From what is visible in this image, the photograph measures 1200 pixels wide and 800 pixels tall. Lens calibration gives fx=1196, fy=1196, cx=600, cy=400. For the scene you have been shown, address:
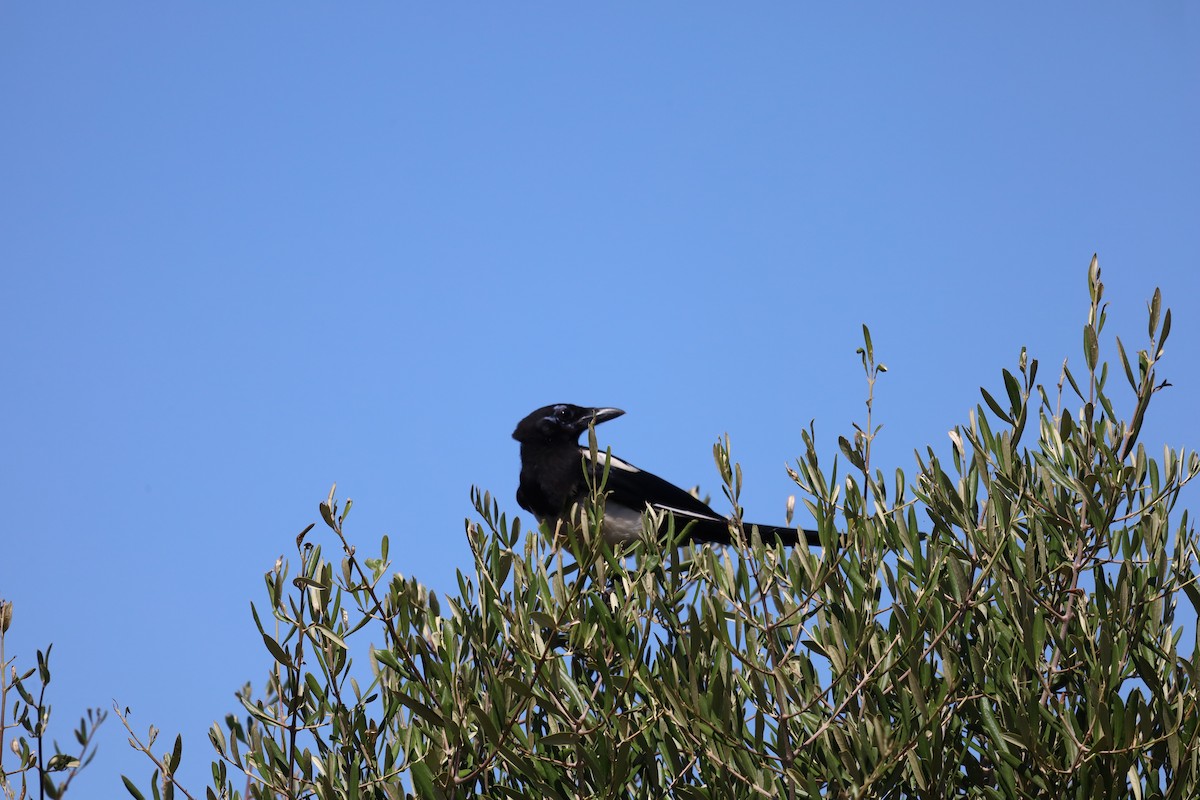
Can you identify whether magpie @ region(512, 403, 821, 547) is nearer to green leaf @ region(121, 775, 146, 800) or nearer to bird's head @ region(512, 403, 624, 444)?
bird's head @ region(512, 403, 624, 444)

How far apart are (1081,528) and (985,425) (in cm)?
63

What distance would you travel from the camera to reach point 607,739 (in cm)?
428

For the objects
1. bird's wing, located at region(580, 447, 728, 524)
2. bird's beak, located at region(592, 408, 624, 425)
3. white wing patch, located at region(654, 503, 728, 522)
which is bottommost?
white wing patch, located at region(654, 503, 728, 522)

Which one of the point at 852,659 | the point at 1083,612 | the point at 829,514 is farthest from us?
the point at 829,514

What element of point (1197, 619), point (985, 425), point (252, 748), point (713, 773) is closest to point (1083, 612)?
point (1197, 619)

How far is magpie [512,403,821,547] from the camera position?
30.1 feet

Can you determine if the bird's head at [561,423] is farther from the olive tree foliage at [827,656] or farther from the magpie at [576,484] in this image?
the olive tree foliage at [827,656]

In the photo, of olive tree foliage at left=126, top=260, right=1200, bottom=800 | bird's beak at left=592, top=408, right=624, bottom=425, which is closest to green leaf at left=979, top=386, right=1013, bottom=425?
olive tree foliage at left=126, top=260, right=1200, bottom=800

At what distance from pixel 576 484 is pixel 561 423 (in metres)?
0.65

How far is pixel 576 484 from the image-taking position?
30.2 ft

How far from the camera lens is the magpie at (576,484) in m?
9.19

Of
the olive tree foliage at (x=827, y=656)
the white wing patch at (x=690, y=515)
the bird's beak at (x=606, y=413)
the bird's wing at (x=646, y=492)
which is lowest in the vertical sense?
the olive tree foliage at (x=827, y=656)

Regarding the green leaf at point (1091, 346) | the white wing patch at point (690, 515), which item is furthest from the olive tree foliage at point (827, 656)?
the white wing patch at point (690, 515)

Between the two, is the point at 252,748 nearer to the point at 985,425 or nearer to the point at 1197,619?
the point at 985,425
